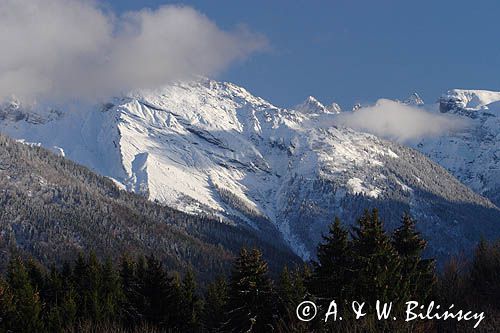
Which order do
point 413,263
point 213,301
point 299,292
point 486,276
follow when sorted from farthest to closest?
point 213,301
point 486,276
point 299,292
point 413,263

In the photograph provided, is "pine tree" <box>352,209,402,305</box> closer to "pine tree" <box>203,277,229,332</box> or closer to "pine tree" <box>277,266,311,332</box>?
"pine tree" <box>277,266,311,332</box>

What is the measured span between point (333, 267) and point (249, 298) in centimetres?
691

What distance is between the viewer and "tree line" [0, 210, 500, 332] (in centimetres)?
4206

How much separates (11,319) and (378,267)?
32.5 meters

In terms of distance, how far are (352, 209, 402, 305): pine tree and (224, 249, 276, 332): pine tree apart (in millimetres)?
7848

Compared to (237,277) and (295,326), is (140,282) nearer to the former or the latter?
(237,277)

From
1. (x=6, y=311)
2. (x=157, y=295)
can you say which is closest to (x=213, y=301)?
(x=157, y=295)

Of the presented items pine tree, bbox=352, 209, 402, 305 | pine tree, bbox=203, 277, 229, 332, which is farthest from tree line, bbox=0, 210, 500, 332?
pine tree, bbox=203, 277, 229, 332

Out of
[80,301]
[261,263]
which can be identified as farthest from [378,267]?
[80,301]

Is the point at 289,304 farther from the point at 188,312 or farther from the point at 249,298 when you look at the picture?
the point at 188,312

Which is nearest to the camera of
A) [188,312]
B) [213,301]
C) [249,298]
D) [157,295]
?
[249,298]

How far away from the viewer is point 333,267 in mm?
45625

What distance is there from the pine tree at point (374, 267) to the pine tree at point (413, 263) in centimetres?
164

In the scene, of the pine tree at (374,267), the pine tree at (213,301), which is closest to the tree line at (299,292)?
the pine tree at (374,267)
